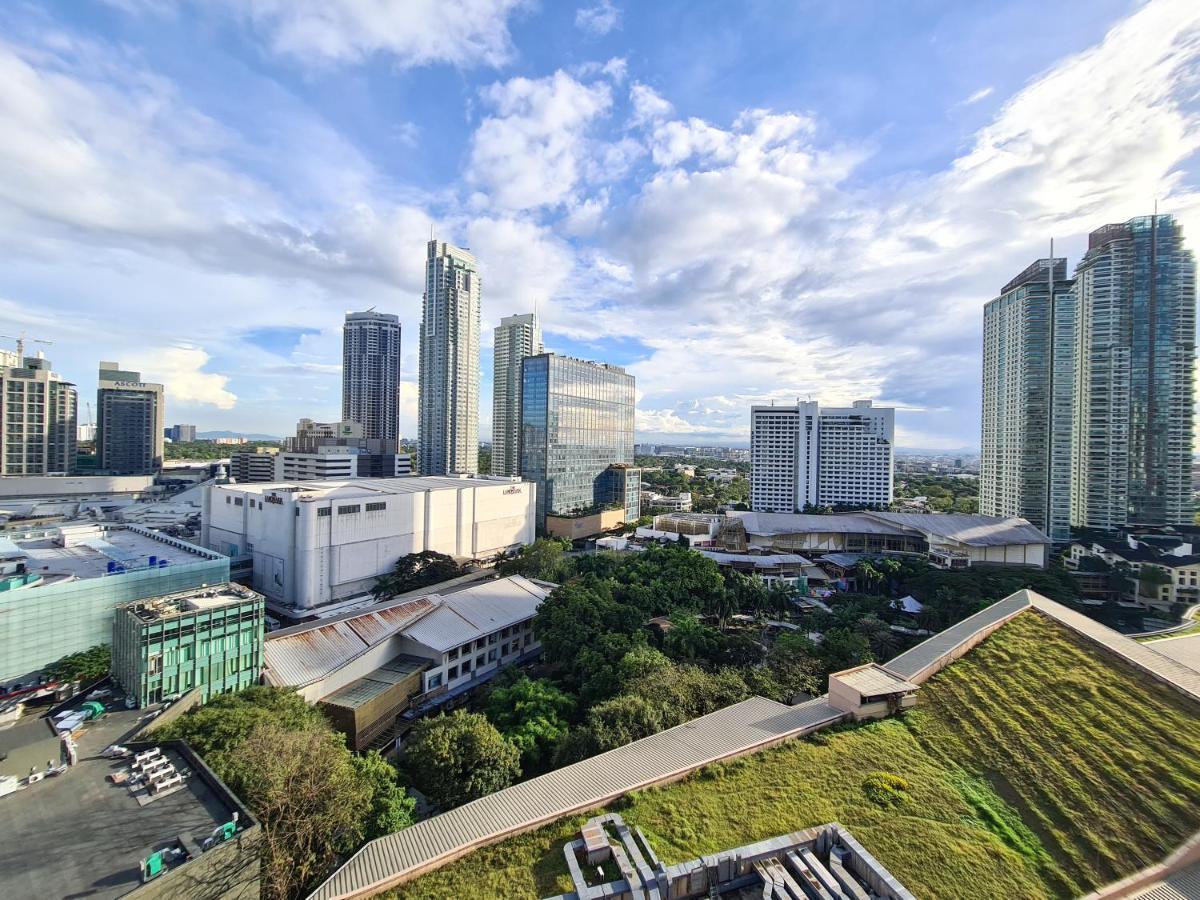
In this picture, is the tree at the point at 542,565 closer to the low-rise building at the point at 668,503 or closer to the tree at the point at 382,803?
the tree at the point at 382,803

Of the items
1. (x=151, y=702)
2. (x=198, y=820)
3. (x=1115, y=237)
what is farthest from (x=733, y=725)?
(x=1115, y=237)

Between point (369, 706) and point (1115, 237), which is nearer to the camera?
point (369, 706)

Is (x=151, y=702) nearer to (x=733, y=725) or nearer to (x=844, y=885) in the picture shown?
(x=733, y=725)

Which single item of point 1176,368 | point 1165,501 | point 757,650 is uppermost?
point 1176,368

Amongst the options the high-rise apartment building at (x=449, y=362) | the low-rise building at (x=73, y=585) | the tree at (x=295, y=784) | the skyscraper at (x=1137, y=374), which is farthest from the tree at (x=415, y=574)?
the skyscraper at (x=1137, y=374)

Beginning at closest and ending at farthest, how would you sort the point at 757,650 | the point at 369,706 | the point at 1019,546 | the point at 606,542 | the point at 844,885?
the point at 844,885 < the point at 369,706 < the point at 757,650 < the point at 1019,546 < the point at 606,542

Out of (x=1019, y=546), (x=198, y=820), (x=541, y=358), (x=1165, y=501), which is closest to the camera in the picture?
(x=198, y=820)

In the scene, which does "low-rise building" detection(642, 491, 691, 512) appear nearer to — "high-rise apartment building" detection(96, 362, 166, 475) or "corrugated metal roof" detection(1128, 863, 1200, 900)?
"corrugated metal roof" detection(1128, 863, 1200, 900)
